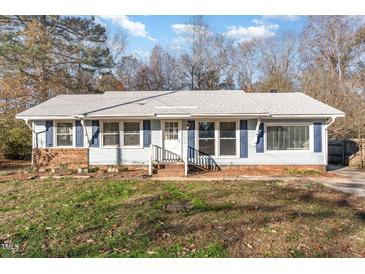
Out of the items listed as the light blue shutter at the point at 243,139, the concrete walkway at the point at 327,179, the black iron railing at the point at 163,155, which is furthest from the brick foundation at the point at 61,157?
the light blue shutter at the point at 243,139

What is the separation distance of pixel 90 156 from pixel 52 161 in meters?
1.80

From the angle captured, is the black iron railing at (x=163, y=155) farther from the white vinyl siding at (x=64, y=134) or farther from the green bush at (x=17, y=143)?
the green bush at (x=17, y=143)

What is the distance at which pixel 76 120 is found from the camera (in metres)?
12.6

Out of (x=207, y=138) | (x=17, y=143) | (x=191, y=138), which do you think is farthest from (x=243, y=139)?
(x=17, y=143)

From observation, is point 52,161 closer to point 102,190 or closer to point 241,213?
point 102,190

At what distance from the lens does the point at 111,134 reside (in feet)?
41.3

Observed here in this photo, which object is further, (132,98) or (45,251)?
(132,98)

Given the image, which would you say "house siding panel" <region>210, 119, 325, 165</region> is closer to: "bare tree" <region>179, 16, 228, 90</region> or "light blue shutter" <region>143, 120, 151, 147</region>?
"light blue shutter" <region>143, 120, 151, 147</region>

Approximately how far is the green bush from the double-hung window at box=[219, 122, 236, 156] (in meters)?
12.3

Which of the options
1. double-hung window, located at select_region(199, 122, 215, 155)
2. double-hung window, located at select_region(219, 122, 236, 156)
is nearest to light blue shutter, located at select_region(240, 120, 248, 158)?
double-hung window, located at select_region(219, 122, 236, 156)

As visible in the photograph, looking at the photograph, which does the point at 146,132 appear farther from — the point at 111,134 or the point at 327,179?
the point at 327,179

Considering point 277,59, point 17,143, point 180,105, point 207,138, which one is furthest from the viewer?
point 277,59

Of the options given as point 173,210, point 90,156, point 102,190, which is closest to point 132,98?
point 90,156

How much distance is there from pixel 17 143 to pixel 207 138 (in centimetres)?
1231
